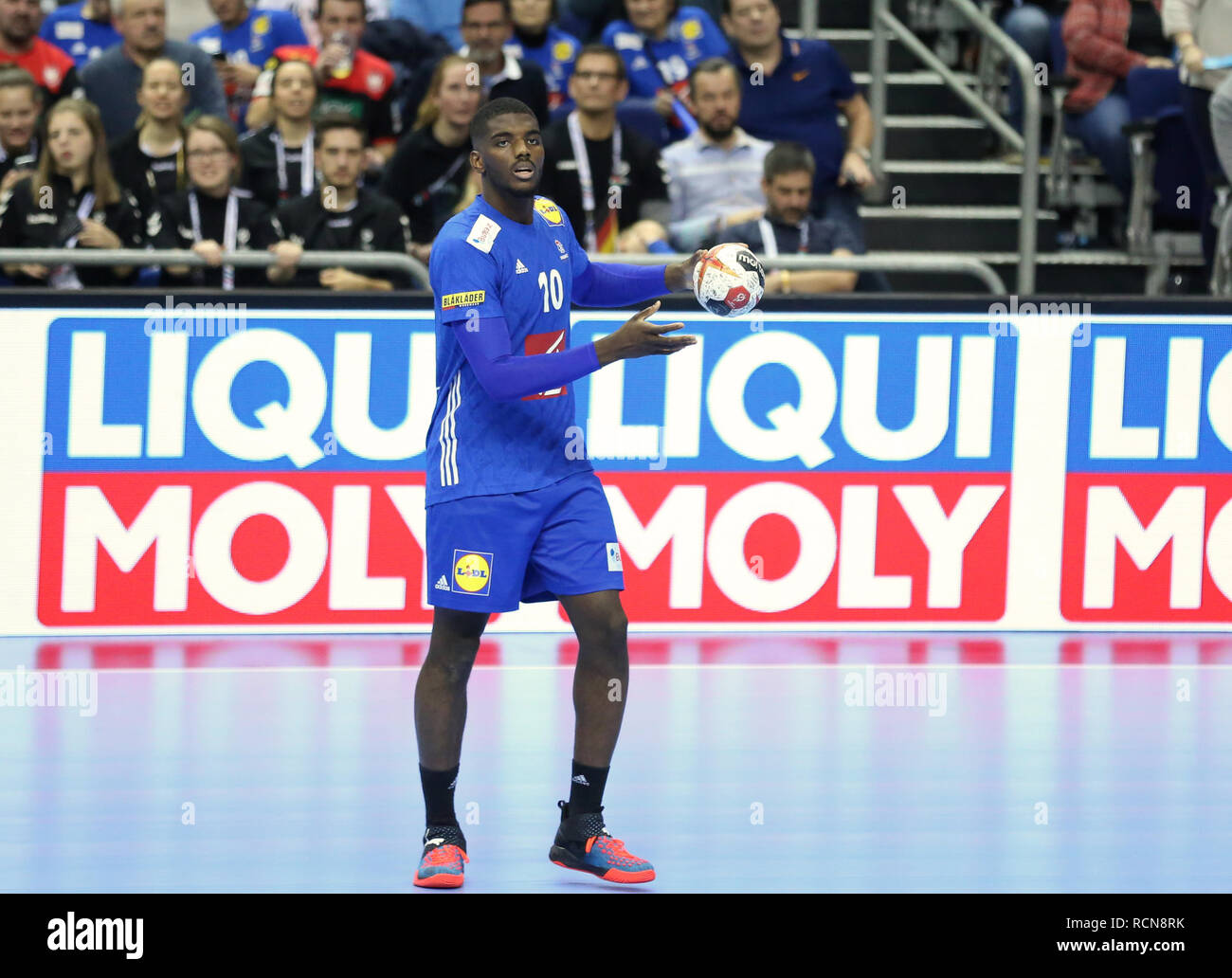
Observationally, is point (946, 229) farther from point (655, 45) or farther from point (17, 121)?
point (17, 121)

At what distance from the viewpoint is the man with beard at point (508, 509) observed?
515 cm

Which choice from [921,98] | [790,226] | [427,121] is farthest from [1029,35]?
[427,121]

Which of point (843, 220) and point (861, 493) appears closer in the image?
point (861, 493)

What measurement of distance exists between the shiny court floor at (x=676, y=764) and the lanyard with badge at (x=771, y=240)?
84.9 inches

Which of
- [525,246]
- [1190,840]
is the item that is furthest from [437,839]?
[1190,840]

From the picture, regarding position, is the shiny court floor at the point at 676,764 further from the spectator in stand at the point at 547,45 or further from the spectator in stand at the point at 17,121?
the spectator in stand at the point at 547,45

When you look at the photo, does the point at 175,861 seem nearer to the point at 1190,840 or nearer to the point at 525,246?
the point at 525,246

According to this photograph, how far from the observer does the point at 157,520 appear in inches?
343

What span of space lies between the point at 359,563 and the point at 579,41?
488 centimetres

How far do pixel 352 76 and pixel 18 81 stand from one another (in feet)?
7.11

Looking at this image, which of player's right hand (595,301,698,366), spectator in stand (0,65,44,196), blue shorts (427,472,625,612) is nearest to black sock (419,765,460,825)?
blue shorts (427,472,625,612)

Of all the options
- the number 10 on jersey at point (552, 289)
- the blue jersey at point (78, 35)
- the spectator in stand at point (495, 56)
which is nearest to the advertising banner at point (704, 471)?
the spectator in stand at point (495, 56)

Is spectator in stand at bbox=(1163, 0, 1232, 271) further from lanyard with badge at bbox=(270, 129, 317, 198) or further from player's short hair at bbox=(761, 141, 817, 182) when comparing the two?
lanyard with badge at bbox=(270, 129, 317, 198)

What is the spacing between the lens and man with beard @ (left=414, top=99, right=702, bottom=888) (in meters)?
5.15
